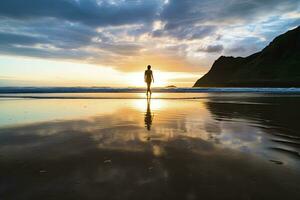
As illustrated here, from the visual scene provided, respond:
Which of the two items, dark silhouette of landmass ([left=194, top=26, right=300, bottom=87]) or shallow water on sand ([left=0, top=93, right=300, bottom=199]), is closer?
shallow water on sand ([left=0, top=93, right=300, bottom=199])

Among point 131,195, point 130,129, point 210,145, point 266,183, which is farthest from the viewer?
point 130,129

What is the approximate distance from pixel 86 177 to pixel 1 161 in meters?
1.73

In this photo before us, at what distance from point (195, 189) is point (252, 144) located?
2.62 meters

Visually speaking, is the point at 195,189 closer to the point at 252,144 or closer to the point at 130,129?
the point at 252,144

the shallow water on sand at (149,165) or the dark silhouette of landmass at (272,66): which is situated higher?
the dark silhouette of landmass at (272,66)

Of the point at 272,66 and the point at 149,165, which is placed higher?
the point at 272,66

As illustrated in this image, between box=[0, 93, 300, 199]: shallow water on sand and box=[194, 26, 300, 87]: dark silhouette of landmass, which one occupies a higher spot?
box=[194, 26, 300, 87]: dark silhouette of landmass

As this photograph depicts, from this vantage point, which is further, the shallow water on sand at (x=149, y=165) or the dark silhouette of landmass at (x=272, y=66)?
the dark silhouette of landmass at (x=272, y=66)

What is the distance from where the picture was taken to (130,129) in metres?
5.97

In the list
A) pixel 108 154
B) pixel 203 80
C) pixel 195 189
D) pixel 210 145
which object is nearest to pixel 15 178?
pixel 108 154

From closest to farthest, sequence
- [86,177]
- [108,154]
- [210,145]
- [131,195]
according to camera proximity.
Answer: [131,195] < [86,177] < [108,154] < [210,145]

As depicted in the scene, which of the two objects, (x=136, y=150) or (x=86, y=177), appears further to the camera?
(x=136, y=150)

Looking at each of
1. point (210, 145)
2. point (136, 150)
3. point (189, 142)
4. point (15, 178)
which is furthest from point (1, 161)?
point (210, 145)

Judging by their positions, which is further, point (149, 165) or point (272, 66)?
point (272, 66)
